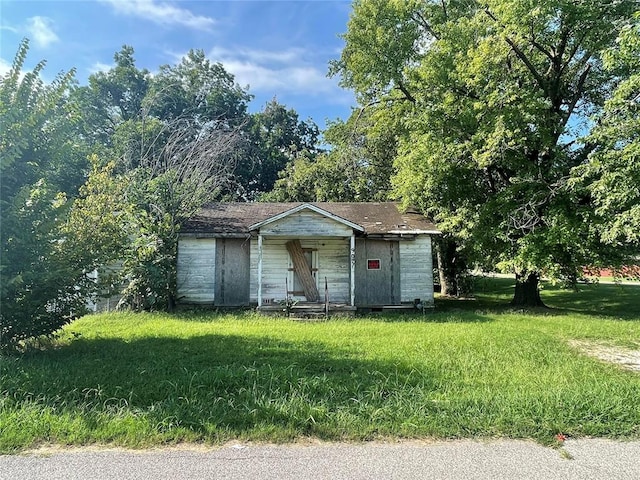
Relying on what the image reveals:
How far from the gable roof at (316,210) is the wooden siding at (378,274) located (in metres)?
0.65

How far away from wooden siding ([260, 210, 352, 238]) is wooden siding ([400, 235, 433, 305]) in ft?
9.10

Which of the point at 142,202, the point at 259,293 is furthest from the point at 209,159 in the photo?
the point at 259,293

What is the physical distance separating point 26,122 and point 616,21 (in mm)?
15428

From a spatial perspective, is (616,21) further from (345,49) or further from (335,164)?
(335,164)

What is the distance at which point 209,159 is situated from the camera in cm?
1716

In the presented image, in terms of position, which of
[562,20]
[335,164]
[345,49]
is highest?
[345,49]

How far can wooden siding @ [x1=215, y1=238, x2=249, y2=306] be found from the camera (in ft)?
50.4

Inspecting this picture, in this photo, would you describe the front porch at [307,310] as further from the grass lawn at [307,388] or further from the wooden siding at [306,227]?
the grass lawn at [307,388]

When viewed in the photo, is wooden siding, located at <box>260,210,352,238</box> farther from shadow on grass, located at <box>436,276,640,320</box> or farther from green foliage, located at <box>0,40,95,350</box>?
green foliage, located at <box>0,40,95,350</box>

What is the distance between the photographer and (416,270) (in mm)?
15836

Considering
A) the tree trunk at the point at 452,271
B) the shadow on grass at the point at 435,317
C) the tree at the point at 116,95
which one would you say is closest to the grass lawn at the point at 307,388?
the shadow on grass at the point at 435,317

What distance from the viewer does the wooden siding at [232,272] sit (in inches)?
605

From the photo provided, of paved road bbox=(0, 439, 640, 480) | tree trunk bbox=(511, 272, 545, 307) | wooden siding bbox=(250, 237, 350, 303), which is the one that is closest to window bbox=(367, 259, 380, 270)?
wooden siding bbox=(250, 237, 350, 303)

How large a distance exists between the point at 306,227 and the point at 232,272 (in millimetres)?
3372
